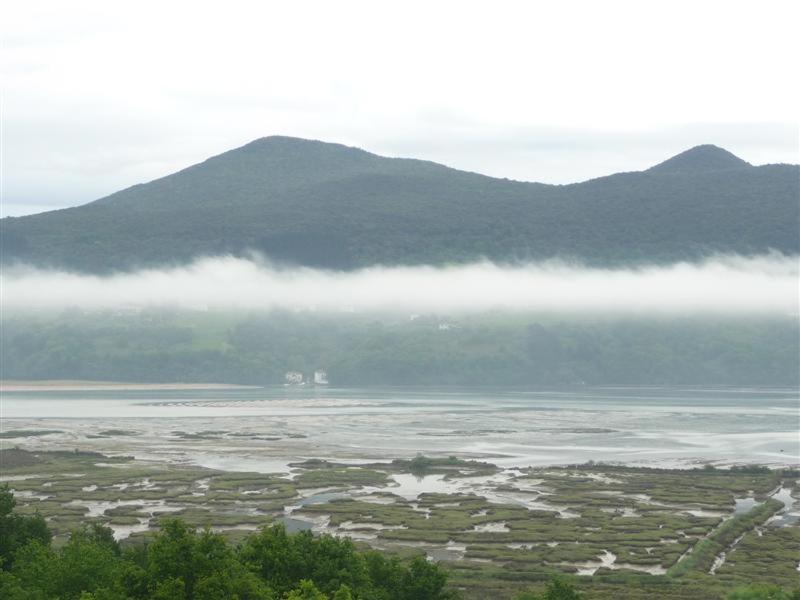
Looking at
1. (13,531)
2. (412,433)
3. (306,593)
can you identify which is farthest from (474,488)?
(306,593)

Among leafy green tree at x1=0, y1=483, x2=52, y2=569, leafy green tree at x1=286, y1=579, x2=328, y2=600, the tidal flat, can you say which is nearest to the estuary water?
the tidal flat

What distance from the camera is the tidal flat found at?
64625 mm

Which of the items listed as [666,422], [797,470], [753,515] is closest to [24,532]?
[753,515]

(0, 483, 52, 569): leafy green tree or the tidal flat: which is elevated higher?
(0, 483, 52, 569): leafy green tree

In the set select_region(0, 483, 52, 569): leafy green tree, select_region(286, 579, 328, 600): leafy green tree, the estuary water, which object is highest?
select_region(286, 579, 328, 600): leafy green tree

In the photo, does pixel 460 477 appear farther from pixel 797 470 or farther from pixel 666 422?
pixel 666 422

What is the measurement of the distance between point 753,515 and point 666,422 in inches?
3433

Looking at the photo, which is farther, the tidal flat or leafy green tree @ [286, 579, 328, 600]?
the tidal flat

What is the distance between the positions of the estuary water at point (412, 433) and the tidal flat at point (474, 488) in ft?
1.55

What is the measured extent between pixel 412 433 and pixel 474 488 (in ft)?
163

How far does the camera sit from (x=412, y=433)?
470 feet

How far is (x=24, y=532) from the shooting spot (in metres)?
51.1

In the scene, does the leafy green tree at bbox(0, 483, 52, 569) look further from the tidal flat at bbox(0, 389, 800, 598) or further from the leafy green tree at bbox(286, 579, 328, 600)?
the leafy green tree at bbox(286, 579, 328, 600)

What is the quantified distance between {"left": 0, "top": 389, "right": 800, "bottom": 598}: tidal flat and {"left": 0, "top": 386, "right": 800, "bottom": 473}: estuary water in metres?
0.47
